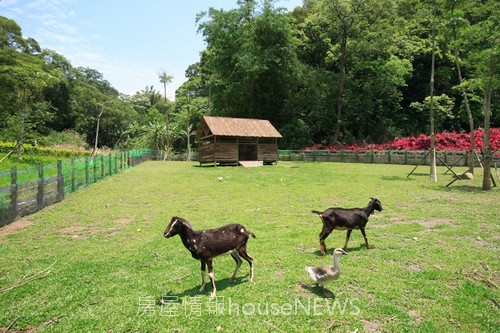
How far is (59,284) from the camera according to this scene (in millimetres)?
4602

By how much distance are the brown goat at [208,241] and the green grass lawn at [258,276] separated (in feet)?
1.68

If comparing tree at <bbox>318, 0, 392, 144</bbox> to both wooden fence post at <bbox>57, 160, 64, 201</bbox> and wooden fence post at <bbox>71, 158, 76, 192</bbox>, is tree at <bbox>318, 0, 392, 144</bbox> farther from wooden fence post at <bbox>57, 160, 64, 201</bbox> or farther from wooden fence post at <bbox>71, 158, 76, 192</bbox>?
wooden fence post at <bbox>57, 160, 64, 201</bbox>

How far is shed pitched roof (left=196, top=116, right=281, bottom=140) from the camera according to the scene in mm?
27625

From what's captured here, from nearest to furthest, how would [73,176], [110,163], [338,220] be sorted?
[338,220]
[73,176]
[110,163]

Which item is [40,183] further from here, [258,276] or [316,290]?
[316,290]

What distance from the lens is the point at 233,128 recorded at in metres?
28.7

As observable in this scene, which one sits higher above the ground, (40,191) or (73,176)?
(73,176)

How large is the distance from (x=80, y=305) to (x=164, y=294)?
1083 mm

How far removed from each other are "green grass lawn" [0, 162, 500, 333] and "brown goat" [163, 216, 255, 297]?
51 cm

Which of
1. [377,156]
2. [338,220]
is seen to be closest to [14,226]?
[338,220]

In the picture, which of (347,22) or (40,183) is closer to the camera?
(40,183)

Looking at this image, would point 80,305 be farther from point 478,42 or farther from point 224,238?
point 478,42

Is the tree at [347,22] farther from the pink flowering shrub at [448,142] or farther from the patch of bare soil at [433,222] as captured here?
the patch of bare soil at [433,222]

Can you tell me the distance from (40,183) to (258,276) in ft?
29.0
